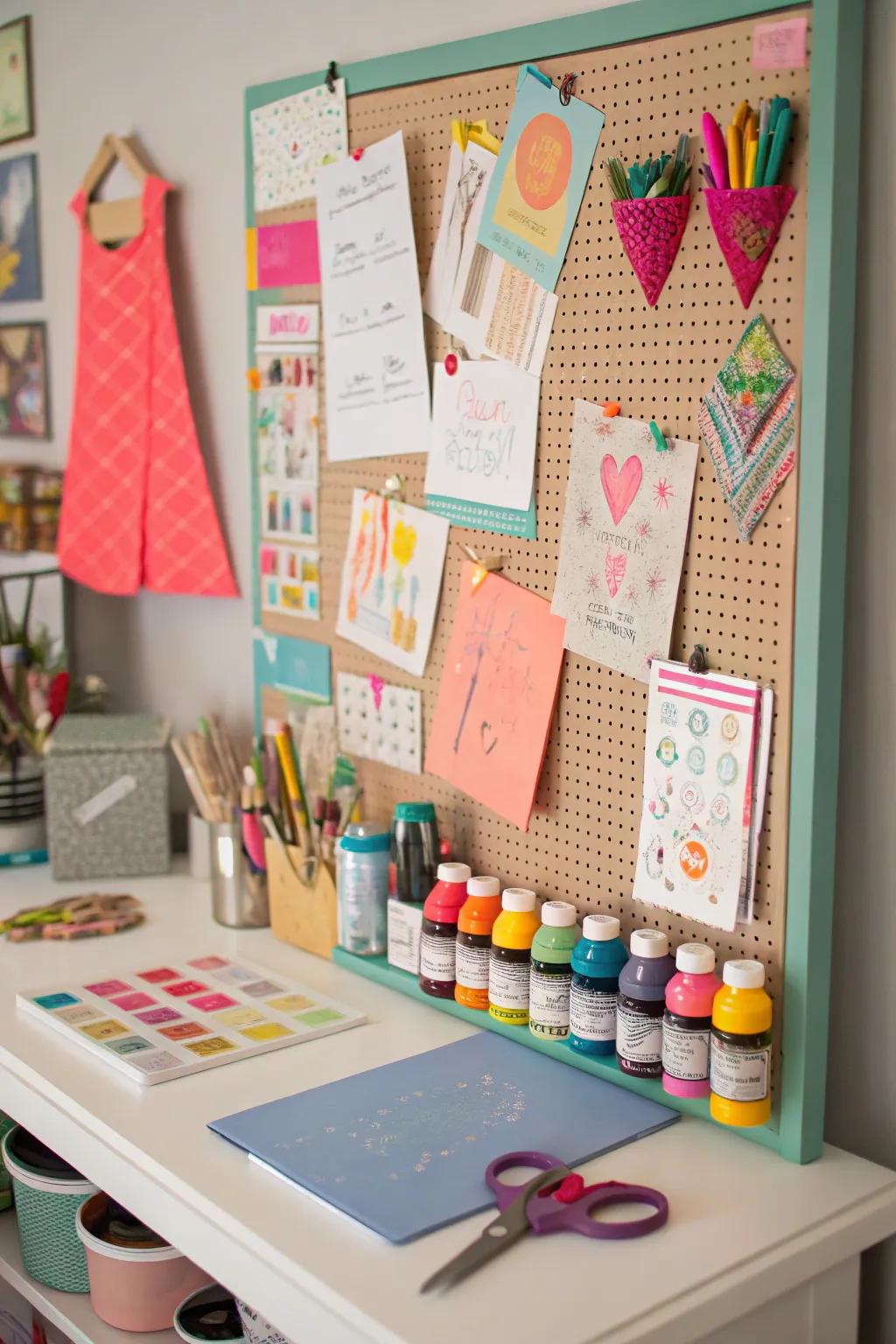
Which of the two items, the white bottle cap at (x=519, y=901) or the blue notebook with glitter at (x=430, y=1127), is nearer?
the blue notebook with glitter at (x=430, y=1127)

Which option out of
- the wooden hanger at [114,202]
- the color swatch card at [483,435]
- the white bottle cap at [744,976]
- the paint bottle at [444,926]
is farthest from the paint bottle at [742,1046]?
the wooden hanger at [114,202]

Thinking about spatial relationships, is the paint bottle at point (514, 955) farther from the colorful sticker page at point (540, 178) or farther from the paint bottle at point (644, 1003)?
the colorful sticker page at point (540, 178)

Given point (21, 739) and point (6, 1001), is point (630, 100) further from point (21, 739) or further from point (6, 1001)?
point (21, 739)

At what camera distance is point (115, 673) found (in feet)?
7.41

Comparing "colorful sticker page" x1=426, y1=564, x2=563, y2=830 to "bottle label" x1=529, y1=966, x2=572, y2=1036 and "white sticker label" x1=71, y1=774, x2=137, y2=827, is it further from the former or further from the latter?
"white sticker label" x1=71, y1=774, x2=137, y2=827

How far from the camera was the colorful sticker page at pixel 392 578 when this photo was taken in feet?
4.90

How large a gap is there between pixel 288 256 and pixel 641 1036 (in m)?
1.01

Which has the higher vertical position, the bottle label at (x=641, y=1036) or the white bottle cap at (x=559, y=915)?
the white bottle cap at (x=559, y=915)

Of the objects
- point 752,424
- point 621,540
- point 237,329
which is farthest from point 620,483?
point 237,329

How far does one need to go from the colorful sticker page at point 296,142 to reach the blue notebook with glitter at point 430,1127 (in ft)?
3.29

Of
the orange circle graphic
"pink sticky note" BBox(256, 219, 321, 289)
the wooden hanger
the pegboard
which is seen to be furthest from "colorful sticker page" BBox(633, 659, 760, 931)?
the wooden hanger

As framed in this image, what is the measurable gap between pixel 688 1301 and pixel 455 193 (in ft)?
3.40

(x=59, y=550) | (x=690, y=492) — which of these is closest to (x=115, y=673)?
(x=59, y=550)

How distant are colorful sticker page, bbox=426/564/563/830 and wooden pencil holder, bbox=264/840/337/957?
0.66 feet
